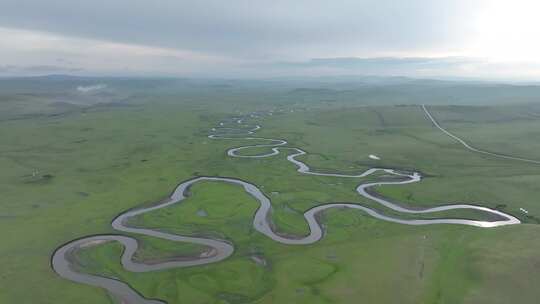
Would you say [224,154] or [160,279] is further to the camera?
[224,154]

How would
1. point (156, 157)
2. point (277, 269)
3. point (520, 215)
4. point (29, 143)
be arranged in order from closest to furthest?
point (277, 269)
point (520, 215)
point (156, 157)
point (29, 143)

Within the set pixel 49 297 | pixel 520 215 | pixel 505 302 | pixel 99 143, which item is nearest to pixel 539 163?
pixel 520 215

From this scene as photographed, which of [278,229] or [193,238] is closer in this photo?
[193,238]

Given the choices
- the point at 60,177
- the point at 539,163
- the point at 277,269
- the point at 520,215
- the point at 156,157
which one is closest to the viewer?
the point at 277,269

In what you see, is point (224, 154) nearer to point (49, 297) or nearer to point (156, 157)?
point (156, 157)

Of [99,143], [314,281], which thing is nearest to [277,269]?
[314,281]

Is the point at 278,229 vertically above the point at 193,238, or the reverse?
the point at 278,229

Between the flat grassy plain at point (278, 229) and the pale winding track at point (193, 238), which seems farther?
the pale winding track at point (193, 238)

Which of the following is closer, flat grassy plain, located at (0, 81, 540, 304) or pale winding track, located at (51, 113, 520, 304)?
flat grassy plain, located at (0, 81, 540, 304)
